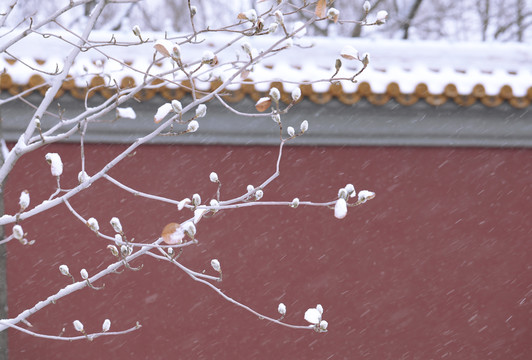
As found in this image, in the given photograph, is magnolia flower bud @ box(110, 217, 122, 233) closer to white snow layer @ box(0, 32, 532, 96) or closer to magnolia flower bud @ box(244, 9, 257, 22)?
magnolia flower bud @ box(244, 9, 257, 22)

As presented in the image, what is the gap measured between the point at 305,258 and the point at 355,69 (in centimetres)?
106

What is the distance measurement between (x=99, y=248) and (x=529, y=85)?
7.82 feet

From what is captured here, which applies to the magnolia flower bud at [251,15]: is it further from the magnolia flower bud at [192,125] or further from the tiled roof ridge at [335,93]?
the tiled roof ridge at [335,93]

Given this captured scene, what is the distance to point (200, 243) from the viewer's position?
3871 millimetres

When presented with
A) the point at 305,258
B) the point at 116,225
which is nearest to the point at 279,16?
the point at 116,225

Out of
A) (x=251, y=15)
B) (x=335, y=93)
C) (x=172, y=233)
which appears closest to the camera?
(x=172, y=233)

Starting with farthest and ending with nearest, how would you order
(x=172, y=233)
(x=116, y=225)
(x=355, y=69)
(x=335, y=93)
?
(x=355, y=69) → (x=335, y=93) → (x=116, y=225) → (x=172, y=233)

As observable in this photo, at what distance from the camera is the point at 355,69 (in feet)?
12.9

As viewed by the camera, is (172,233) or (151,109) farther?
(151,109)

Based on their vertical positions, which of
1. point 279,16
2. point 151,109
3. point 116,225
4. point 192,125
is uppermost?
point 279,16

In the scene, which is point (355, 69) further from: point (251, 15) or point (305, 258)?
point (251, 15)

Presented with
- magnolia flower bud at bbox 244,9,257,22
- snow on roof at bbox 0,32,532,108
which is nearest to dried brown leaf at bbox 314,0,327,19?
magnolia flower bud at bbox 244,9,257,22

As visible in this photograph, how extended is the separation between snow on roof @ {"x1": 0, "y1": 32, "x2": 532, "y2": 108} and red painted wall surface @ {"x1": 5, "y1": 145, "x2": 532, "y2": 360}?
1.52 feet

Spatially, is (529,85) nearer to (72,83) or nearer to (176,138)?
(176,138)
